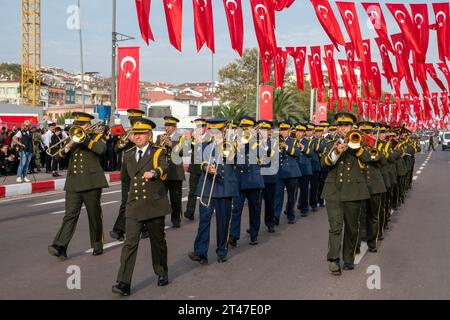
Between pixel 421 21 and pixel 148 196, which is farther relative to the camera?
pixel 421 21

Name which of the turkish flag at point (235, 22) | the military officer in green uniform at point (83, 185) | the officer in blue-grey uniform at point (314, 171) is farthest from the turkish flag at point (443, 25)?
the military officer in green uniform at point (83, 185)

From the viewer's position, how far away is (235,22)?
1598 centimetres

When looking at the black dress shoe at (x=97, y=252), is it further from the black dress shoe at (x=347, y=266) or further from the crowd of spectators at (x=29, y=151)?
the crowd of spectators at (x=29, y=151)

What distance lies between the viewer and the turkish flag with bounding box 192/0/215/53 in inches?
598

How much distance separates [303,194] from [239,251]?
430 centimetres

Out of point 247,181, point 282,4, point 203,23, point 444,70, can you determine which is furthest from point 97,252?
point 444,70

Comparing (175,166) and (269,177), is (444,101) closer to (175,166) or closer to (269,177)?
(269,177)

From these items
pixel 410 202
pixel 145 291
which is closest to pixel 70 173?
pixel 145 291

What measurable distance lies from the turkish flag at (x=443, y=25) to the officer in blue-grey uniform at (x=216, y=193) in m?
11.2

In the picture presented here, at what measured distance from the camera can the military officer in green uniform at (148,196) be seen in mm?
6043

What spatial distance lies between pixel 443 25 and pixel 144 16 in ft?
27.0

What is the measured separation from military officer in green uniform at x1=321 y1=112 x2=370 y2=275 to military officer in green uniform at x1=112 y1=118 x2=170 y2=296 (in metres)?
2.03

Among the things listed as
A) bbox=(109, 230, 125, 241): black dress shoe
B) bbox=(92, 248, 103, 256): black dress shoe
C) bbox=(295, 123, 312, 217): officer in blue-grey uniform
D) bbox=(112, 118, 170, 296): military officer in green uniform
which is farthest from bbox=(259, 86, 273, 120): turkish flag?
bbox=(112, 118, 170, 296): military officer in green uniform
